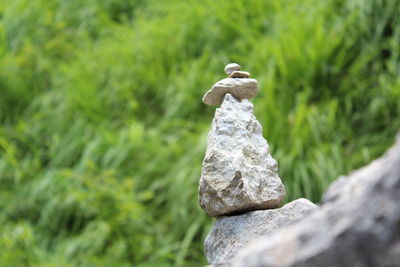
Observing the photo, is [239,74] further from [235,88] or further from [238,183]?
[238,183]

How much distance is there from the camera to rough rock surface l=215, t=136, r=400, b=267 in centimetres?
73

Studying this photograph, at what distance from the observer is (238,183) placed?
1.46m

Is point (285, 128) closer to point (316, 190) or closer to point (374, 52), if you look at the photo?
point (316, 190)

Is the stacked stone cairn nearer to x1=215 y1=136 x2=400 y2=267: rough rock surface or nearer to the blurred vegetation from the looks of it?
x1=215 y1=136 x2=400 y2=267: rough rock surface

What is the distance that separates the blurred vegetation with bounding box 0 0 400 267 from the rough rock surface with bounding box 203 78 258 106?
6.83 ft

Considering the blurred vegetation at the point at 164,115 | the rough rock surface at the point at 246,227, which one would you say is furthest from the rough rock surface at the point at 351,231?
the blurred vegetation at the point at 164,115

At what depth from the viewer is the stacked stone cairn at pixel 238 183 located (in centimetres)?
143

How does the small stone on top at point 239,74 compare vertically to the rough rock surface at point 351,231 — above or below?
below

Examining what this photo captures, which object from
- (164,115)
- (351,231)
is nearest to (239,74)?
(351,231)

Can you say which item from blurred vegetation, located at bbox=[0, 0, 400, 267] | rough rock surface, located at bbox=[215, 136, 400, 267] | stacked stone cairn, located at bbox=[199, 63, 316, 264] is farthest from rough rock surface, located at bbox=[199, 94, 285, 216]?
blurred vegetation, located at bbox=[0, 0, 400, 267]

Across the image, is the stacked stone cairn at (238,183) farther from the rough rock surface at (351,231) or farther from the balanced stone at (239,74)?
the rough rock surface at (351,231)

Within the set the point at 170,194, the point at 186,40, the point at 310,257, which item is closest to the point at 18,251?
the point at 170,194

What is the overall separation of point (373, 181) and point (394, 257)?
0.08 meters

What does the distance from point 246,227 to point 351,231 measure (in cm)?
72
